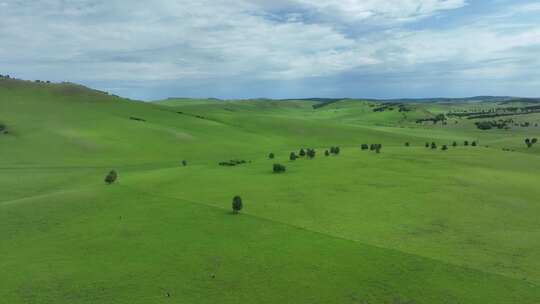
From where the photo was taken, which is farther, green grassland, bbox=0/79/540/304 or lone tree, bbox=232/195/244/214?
lone tree, bbox=232/195/244/214

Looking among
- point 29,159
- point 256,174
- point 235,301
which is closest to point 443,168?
point 256,174

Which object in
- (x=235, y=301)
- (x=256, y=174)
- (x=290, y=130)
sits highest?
(x=290, y=130)

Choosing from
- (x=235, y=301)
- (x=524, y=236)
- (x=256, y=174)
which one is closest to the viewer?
(x=235, y=301)

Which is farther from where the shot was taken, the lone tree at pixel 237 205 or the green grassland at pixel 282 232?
the lone tree at pixel 237 205

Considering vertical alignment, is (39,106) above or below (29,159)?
above

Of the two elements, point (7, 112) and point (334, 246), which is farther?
point (7, 112)

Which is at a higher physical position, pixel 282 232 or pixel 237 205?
pixel 237 205

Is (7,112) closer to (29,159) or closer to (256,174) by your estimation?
(29,159)

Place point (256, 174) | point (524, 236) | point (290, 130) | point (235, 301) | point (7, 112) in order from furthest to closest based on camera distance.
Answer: point (290, 130), point (7, 112), point (256, 174), point (524, 236), point (235, 301)

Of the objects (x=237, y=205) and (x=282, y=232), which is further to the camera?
(x=237, y=205)
